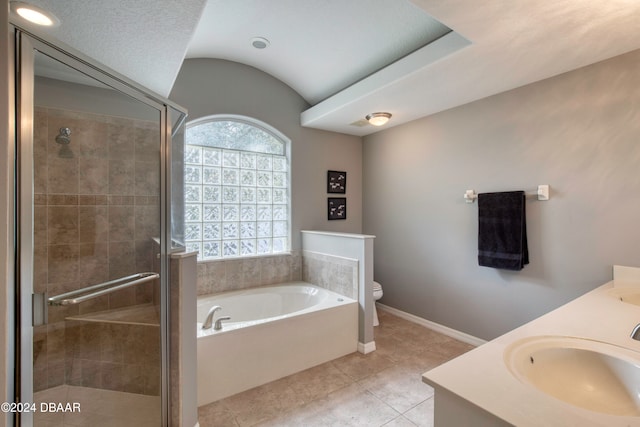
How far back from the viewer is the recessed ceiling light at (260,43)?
261 cm

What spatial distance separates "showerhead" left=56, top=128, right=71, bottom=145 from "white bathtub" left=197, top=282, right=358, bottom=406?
4.94 feet

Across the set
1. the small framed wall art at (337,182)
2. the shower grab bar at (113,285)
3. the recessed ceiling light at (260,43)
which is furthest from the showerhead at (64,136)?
the small framed wall art at (337,182)

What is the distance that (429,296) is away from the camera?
10.5 feet

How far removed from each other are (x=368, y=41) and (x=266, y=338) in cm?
257

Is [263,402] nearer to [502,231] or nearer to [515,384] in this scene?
[515,384]

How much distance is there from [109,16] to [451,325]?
3648 mm

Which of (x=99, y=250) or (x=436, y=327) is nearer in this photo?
(x=99, y=250)

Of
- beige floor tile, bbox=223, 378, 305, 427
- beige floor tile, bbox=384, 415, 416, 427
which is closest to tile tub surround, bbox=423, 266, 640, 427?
beige floor tile, bbox=384, 415, 416, 427

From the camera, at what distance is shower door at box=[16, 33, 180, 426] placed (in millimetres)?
1389

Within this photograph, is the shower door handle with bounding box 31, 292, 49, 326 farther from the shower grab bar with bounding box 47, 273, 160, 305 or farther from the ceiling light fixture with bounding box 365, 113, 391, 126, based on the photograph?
the ceiling light fixture with bounding box 365, 113, 391, 126

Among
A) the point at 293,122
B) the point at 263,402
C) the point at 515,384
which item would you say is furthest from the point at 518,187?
the point at 263,402

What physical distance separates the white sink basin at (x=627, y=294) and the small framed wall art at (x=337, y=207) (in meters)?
2.65

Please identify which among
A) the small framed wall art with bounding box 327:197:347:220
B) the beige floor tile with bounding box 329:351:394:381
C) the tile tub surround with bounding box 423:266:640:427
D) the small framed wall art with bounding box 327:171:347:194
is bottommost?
the beige floor tile with bounding box 329:351:394:381

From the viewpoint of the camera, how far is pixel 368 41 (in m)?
2.41
